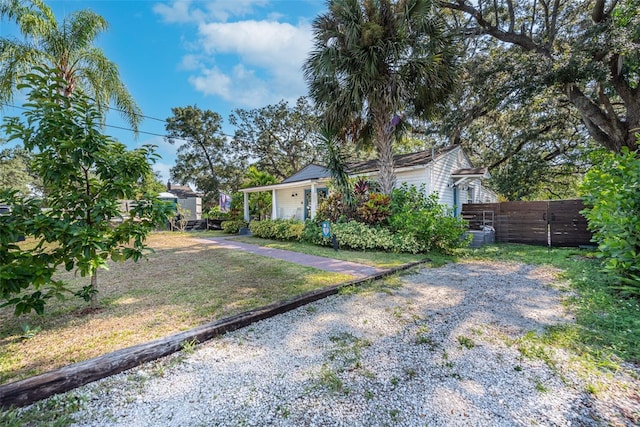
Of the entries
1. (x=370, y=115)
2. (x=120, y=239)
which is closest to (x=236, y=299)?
(x=120, y=239)

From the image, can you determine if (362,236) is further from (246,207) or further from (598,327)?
(246,207)

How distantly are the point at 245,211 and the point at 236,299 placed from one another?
12.8 m

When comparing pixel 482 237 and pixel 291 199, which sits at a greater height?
pixel 291 199

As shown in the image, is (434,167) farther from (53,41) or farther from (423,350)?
(53,41)

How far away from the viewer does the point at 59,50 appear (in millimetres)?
9266

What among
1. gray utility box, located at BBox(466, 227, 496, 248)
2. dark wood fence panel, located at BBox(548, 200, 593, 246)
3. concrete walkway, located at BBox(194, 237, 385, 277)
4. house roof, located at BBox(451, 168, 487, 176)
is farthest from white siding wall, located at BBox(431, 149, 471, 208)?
concrete walkway, located at BBox(194, 237, 385, 277)

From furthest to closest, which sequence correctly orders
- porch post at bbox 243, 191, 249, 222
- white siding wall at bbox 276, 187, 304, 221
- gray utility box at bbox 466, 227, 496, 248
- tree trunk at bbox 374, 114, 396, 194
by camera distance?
porch post at bbox 243, 191, 249, 222, white siding wall at bbox 276, 187, 304, 221, gray utility box at bbox 466, 227, 496, 248, tree trunk at bbox 374, 114, 396, 194

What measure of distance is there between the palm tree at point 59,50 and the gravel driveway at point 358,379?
10.1 metres

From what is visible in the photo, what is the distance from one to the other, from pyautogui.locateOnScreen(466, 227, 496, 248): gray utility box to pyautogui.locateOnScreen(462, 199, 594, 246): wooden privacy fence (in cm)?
41

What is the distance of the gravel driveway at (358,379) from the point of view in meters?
1.78

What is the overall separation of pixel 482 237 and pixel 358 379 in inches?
378

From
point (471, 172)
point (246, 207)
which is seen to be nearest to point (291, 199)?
point (246, 207)

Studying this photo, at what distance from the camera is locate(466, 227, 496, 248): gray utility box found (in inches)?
383

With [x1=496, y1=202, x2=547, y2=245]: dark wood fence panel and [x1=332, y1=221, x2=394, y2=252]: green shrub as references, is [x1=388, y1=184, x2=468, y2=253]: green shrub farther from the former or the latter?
[x1=496, y1=202, x2=547, y2=245]: dark wood fence panel
